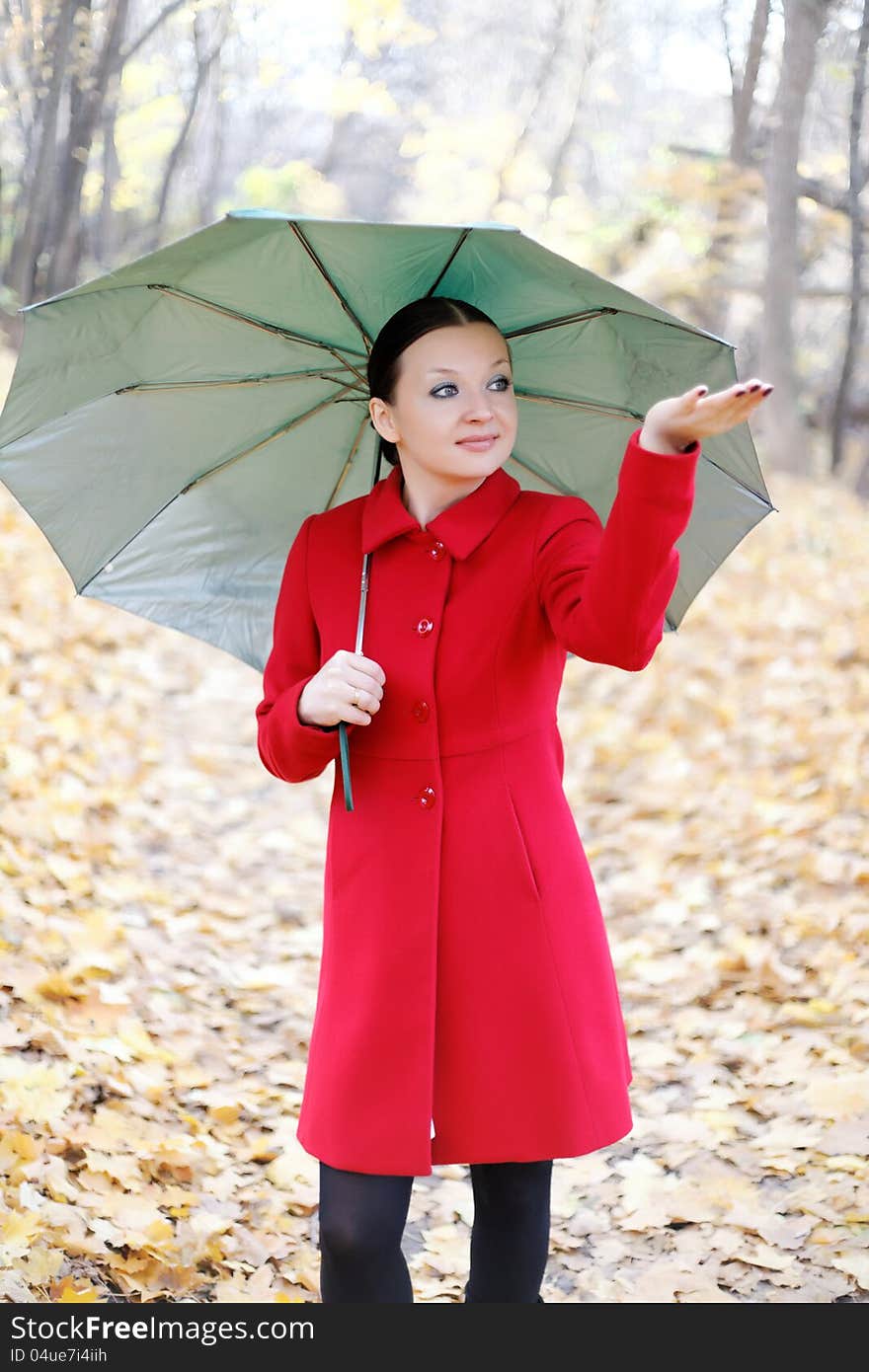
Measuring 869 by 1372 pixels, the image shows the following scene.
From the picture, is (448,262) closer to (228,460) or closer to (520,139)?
(228,460)

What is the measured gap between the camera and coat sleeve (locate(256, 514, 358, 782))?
211 cm

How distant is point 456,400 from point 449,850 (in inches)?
29.7

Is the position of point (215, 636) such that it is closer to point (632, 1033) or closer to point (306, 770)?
point (306, 770)

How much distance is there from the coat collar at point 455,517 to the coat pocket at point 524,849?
16.8 inches

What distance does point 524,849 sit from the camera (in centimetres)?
215

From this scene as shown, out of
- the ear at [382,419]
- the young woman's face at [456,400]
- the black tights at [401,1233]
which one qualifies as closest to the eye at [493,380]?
the young woman's face at [456,400]

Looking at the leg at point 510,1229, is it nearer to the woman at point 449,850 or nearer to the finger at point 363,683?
the woman at point 449,850

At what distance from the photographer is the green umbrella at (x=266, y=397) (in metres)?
2.12

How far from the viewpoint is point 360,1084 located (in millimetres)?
2092

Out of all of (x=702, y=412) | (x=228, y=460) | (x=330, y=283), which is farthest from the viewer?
(x=228, y=460)

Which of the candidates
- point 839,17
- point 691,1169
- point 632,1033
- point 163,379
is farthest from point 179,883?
point 839,17

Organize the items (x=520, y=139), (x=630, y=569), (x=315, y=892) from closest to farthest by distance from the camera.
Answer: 1. (x=630, y=569)
2. (x=315, y=892)
3. (x=520, y=139)

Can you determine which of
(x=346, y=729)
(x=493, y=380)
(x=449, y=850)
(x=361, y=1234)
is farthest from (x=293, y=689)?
(x=361, y=1234)

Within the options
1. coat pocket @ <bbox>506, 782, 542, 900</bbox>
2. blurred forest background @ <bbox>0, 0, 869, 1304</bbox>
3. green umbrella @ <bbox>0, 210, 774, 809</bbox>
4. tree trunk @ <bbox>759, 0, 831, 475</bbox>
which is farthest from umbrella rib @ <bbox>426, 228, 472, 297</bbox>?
tree trunk @ <bbox>759, 0, 831, 475</bbox>
